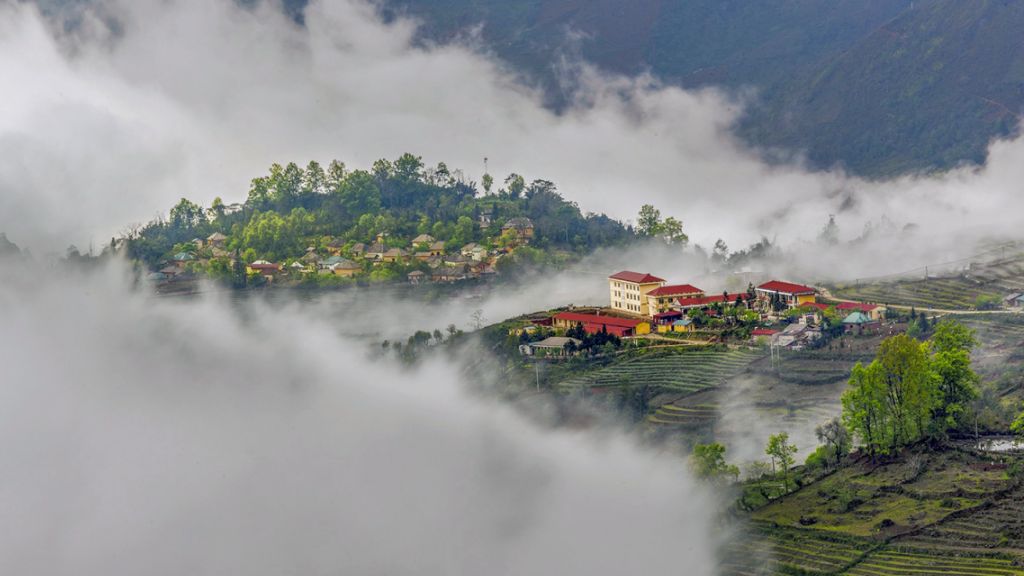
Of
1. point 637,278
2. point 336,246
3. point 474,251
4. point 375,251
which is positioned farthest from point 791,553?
point 336,246

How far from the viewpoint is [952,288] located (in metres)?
39.4

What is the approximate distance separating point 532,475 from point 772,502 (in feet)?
18.8

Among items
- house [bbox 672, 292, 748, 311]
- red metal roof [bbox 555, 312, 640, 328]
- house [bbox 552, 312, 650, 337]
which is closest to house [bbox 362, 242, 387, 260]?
red metal roof [bbox 555, 312, 640, 328]

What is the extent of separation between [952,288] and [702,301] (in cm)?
752

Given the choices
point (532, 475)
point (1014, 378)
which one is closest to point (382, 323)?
point (532, 475)

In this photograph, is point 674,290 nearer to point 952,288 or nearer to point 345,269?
point 952,288

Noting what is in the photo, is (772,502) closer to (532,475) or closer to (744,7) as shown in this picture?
(532,475)

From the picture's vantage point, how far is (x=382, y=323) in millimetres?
44031

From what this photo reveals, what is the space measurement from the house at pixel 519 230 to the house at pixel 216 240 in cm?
1099

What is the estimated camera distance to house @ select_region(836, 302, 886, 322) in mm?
35631

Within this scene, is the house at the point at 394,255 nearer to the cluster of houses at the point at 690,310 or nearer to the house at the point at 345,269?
the house at the point at 345,269

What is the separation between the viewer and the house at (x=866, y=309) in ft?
117

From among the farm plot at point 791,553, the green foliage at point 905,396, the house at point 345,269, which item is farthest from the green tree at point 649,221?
the farm plot at point 791,553

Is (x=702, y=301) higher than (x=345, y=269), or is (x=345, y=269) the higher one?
(x=345, y=269)
